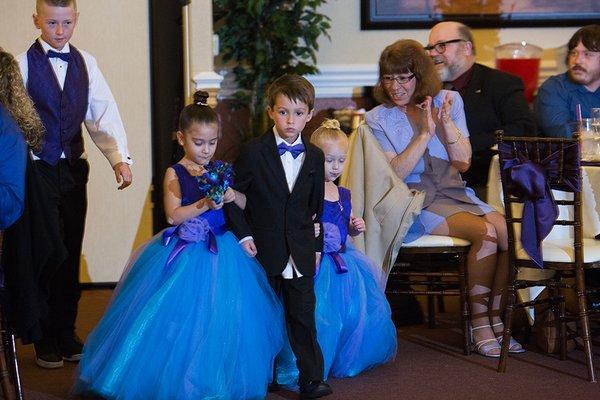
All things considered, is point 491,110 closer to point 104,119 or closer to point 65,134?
point 104,119

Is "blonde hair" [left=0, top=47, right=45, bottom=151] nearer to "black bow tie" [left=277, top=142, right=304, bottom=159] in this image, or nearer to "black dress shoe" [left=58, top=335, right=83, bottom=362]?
"black bow tie" [left=277, top=142, right=304, bottom=159]

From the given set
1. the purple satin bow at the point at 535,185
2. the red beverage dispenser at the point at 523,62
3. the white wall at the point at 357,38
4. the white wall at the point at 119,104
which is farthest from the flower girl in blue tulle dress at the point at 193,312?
the red beverage dispenser at the point at 523,62

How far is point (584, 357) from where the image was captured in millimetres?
4465

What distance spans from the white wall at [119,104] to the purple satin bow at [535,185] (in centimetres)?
252

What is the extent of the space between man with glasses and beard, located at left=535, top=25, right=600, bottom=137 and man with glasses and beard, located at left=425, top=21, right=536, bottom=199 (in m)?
0.10

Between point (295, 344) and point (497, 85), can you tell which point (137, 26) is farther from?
point (295, 344)

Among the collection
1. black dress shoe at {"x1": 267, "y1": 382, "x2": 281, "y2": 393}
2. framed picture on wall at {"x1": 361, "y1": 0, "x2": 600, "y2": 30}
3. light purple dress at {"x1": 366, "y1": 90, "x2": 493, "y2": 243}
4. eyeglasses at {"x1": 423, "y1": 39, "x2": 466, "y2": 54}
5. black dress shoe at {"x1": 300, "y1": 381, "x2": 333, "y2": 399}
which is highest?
framed picture on wall at {"x1": 361, "y1": 0, "x2": 600, "y2": 30}

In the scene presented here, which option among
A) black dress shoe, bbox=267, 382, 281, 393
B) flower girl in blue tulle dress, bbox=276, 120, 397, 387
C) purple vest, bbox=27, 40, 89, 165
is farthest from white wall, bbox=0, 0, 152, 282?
black dress shoe, bbox=267, 382, 281, 393

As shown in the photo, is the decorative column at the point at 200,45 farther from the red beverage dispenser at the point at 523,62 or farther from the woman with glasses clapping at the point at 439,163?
the red beverage dispenser at the point at 523,62

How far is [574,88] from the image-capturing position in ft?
16.9

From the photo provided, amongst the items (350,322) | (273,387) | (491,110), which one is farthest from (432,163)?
(273,387)

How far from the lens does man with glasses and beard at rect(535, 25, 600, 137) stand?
5.06 m

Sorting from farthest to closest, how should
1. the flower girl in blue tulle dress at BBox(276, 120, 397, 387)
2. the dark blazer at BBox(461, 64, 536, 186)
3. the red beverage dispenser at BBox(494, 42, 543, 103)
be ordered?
1. the red beverage dispenser at BBox(494, 42, 543, 103)
2. the dark blazer at BBox(461, 64, 536, 186)
3. the flower girl in blue tulle dress at BBox(276, 120, 397, 387)

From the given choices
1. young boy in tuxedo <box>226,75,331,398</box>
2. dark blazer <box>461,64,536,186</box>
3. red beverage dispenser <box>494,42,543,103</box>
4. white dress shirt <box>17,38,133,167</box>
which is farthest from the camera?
red beverage dispenser <box>494,42,543,103</box>
